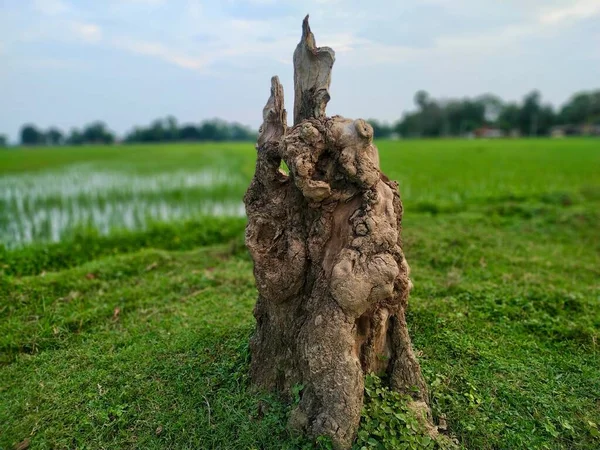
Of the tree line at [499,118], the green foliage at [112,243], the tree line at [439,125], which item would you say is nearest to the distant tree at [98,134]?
the tree line at [439,125]

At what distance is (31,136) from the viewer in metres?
66.8

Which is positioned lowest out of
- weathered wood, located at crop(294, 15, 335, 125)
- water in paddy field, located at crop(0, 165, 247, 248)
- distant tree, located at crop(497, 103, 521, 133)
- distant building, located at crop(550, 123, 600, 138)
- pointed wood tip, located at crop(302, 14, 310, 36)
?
water in paddy field, located at crop(0, 165, 247, 248)

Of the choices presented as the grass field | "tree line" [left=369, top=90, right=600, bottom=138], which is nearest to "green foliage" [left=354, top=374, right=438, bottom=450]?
the grass field

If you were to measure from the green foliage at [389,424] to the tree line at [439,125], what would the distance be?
54127 mm

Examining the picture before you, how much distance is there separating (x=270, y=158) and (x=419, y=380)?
5.69 feet

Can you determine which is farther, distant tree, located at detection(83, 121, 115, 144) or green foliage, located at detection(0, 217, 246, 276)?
distant tree, located at detection(83, 121, 115, 144)

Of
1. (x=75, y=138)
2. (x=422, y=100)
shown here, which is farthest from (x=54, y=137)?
(x=422, y=100)

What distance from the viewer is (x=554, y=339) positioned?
380cm

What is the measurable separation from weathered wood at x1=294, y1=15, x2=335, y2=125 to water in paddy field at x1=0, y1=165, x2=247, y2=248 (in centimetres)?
571

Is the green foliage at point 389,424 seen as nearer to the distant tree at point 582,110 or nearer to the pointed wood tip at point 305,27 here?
the pointed wood tip at point 305,27

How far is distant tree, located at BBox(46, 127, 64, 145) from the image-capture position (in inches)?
2606

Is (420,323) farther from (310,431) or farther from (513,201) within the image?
(513,201)

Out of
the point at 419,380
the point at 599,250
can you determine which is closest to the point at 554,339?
the point at 419,380

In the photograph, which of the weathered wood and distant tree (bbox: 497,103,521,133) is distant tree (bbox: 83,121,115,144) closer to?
distant tree (bbox: 497,103,521,133)
